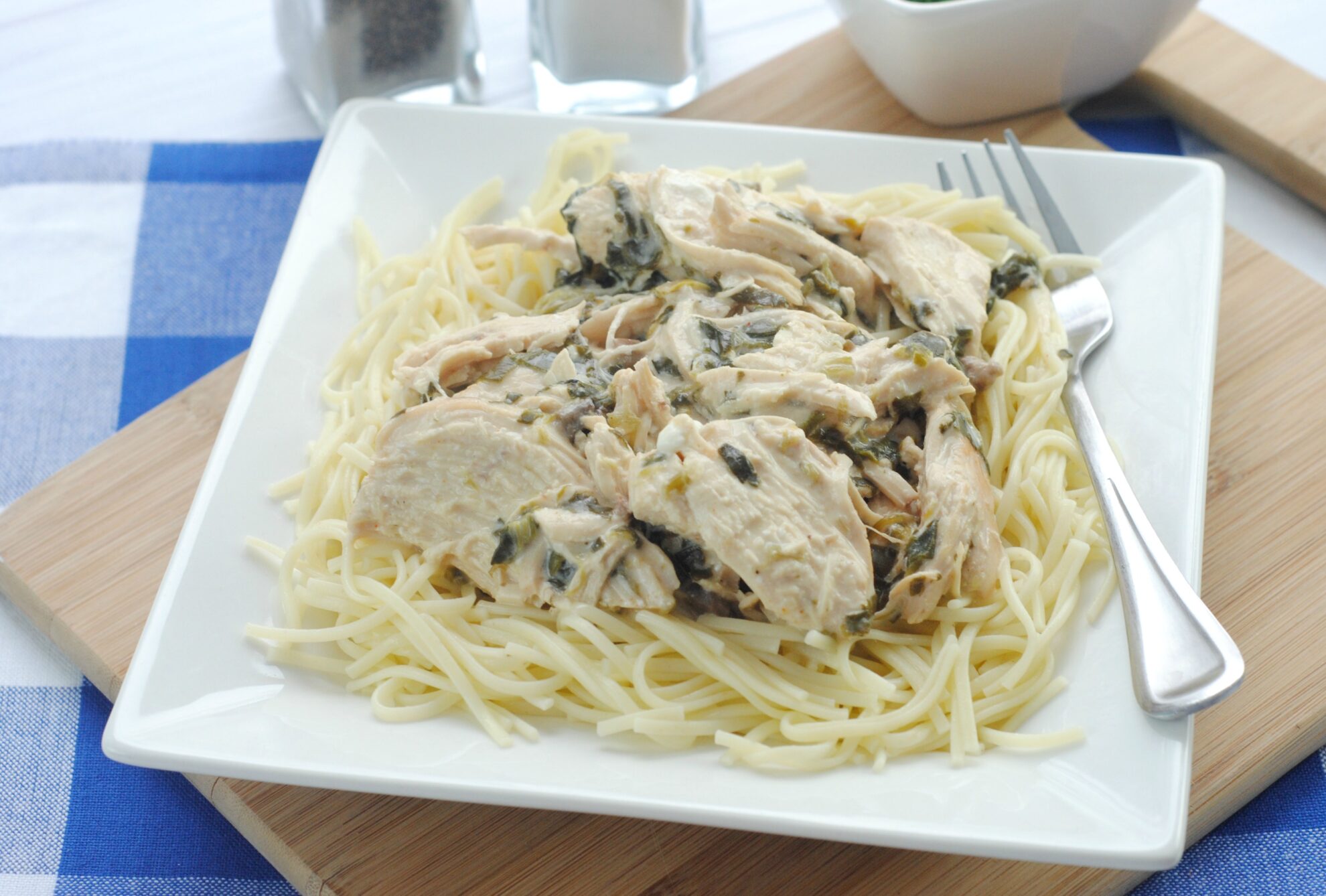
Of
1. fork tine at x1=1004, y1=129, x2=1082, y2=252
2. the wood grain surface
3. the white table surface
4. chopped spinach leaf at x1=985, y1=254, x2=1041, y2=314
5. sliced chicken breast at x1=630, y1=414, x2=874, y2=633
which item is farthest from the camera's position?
the white table surface

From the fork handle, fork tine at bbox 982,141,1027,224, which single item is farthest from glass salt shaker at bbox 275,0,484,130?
the fork handle

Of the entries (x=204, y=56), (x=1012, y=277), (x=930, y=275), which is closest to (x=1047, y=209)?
(x=1012, y=277)

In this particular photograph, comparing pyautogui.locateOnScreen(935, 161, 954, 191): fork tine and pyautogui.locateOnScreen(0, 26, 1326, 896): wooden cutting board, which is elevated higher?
pyautogui.locateOnScreen(935, 161, 954, 191): fork tine

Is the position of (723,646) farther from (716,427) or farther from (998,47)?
(998,47)

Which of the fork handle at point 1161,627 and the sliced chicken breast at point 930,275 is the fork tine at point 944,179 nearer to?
the sliced chicken breast at point 930,275

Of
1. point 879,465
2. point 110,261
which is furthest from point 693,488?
point 110,261

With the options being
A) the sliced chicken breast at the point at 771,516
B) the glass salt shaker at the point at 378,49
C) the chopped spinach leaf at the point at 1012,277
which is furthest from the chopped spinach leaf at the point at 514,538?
the glass salt shaker at the point at 378,49

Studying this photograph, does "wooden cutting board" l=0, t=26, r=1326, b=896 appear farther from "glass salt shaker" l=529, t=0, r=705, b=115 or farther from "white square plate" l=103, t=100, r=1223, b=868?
"glass salt shaker" l=529, t=0, r=705, b=115

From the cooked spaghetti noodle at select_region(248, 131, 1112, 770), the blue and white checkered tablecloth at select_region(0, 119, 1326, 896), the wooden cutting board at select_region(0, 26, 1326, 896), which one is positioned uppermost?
the cooked spaghetti noodle at select_region(248, 131, 1112, 770)
